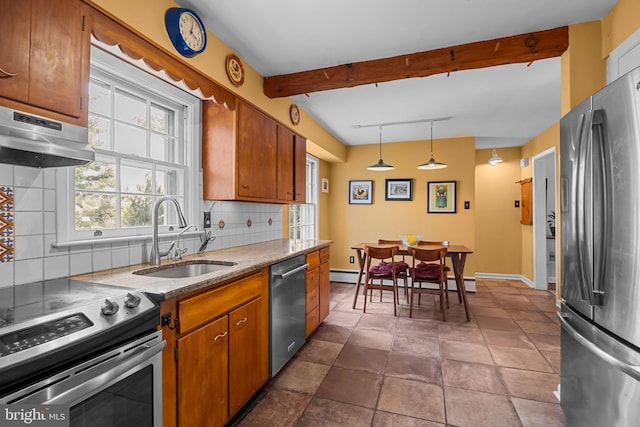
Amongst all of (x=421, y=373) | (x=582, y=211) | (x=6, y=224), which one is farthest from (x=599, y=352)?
(x=6, y=224)

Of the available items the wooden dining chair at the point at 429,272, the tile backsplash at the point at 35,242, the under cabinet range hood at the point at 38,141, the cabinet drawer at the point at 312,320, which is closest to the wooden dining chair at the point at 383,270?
the wooden dining chair at the point at 429,272

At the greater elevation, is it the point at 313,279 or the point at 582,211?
the point at 582,211

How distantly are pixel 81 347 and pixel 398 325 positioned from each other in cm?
302

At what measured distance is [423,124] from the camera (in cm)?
425

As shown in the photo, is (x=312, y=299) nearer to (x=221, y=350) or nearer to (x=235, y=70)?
(x=221, y=350)

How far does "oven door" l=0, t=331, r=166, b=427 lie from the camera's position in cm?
89

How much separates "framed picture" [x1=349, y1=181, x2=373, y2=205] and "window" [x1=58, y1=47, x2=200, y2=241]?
3.52 meters

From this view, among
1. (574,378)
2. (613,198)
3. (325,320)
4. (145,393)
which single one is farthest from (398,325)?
(145,393)

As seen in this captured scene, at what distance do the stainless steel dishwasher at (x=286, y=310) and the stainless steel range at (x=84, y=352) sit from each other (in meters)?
1.01

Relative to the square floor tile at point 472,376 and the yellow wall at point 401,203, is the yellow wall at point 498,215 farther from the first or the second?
the square floor tile at point 472,376

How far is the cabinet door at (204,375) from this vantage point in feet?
4.59

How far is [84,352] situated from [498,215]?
20.4 ft

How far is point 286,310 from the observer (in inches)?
94.7

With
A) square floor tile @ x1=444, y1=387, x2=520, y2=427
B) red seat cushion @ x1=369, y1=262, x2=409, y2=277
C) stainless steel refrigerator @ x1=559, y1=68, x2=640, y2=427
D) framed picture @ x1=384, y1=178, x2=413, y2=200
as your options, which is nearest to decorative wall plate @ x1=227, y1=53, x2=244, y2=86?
stainless steel refrigerator @ x1=559, y1=68, x2=640, y2=427
